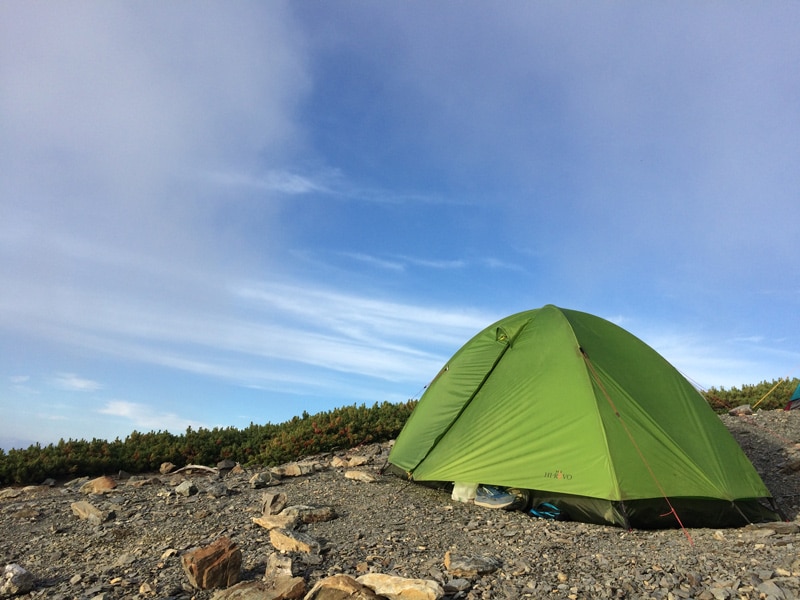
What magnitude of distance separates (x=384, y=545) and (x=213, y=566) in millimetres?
2005

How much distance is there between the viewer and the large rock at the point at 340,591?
5.26 meters

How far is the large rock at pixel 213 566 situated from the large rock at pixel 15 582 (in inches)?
76.4

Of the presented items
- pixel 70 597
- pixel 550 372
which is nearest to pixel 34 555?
pixel 70 597

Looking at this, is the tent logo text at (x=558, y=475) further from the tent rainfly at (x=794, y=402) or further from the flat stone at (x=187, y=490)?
the tent rainfly at (x=794, y=402)

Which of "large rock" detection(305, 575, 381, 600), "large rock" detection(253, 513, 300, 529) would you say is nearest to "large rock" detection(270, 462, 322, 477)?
"large rock" detection(253, 513, 300, 529)

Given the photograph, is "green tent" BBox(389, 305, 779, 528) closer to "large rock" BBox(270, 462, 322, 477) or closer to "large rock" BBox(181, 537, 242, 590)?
"large rock" BBox(270, 462, 322, 477)

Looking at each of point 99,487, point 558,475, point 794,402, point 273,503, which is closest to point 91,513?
point 99,487

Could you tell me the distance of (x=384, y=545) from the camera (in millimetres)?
6949

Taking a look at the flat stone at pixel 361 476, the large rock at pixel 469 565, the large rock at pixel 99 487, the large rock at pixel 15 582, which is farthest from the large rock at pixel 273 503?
the large rock at pixel 99 487

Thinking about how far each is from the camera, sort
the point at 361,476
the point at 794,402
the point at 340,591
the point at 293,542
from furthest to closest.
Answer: the point at 794,402
the point at 361,476
the point at 293,542
the point at 340,591

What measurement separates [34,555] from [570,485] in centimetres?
752

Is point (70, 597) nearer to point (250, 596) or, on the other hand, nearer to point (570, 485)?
point (250, 596)

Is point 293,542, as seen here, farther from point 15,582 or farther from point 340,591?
point 15,582

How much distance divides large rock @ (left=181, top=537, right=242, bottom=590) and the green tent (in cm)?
421
